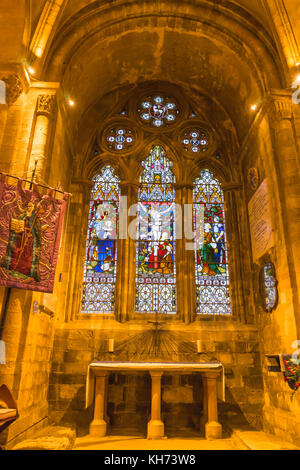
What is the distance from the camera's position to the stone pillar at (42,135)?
250 inches

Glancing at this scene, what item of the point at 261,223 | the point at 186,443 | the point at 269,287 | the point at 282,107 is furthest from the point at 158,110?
the point at 186,443

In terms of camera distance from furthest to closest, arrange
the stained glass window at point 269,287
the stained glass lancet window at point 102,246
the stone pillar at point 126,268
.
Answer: the stained glass lancet window at point 102,246 → the stone pillar at point 126,268 → the stained glass window at point 269,287

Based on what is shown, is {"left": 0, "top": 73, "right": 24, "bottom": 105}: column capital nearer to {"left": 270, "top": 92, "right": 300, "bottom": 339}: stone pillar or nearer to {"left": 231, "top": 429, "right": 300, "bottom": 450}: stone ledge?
{"left": 270, "top": 92, "right": 300, "bottom": 339}: stone pillar

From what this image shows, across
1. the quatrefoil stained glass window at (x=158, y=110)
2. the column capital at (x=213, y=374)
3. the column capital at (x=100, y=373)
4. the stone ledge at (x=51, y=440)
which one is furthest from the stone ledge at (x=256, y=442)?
the quatrefoil stained glass window at (x=158, y=110)

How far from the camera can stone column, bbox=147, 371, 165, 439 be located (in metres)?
5.91

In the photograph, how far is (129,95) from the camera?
10461mm

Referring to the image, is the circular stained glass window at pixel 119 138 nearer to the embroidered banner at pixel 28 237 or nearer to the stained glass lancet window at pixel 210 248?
the stained glass lancet window at pixel 210 248

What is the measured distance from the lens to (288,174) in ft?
22.1

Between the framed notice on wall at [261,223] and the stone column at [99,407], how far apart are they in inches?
169

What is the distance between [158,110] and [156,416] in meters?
8.46

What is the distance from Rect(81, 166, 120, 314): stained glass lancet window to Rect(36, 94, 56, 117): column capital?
9.91ft

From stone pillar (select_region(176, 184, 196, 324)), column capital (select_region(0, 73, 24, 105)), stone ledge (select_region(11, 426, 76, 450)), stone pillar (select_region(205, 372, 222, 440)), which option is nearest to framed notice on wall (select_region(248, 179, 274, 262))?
stone pillar (select_region(176, 184, 196, 324))

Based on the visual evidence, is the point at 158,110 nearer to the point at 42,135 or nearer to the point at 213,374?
the point at 42,135

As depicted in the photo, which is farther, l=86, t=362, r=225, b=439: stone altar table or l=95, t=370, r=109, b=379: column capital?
l=95, t=370, r=109, b=379: column capital
